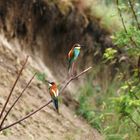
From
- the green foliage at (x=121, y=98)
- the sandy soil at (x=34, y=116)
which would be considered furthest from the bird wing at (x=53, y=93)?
the sandy soil at (x=34, y=116)

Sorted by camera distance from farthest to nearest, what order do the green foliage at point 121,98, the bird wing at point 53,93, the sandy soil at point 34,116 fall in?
the sandy soil at point 34,116 → the green foliage at point 121,98 → the bird wing at point 53,93

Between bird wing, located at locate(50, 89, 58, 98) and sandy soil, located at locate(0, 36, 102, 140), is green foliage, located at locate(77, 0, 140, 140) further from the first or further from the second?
bird wing, located at locate(50, 89, 58, 98)

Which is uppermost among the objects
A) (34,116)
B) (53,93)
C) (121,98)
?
(34,116)

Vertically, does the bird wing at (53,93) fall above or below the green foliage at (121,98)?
below

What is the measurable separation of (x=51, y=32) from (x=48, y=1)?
2.40ft

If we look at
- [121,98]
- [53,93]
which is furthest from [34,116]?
[53,93]

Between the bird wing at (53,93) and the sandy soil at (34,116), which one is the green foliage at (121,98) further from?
the bird wing at (53,93)

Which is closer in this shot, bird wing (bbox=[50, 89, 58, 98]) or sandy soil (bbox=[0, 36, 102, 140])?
bird wing (bbox=[50, 89, 58, 98])

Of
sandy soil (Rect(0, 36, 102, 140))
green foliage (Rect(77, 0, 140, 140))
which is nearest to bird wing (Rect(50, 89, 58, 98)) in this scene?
green foliage (Rect(77, 0, 140, 140))

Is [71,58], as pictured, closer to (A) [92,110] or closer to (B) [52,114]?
(B) [52,114]

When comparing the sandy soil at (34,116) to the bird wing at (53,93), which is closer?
the bird wing at (53,93)

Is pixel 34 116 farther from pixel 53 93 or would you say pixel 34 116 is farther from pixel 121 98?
pixel 53 93

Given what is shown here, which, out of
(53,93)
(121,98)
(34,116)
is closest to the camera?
(53,93)

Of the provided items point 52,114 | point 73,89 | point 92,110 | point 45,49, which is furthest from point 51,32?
point 52,114
